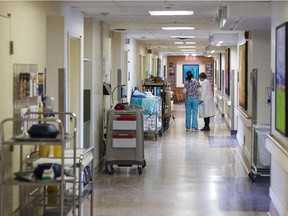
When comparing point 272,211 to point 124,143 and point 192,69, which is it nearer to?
point 124,143

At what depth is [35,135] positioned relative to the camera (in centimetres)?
451

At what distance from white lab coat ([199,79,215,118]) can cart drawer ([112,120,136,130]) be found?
6791mm

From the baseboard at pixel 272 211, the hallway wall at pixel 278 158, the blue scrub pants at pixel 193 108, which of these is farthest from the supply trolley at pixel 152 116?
Result: the baseboard at pixel 272 211

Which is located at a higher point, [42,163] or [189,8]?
[189,8]

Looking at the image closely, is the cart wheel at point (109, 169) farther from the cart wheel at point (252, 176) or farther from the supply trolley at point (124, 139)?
the cart wheel at point (252, 176)

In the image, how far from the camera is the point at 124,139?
28.3 feet

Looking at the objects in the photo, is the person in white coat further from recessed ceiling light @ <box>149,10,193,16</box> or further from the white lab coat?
recessed ceiling light @ <box>149,10,193,16</box>

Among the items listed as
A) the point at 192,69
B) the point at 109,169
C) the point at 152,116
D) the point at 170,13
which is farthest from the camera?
the point at 192,69

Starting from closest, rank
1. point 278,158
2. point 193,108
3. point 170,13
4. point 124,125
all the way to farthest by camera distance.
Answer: point 278,158 < point 170,13 < point 124,125 < point 193,108

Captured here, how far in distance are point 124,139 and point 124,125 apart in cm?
21

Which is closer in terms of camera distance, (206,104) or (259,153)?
(259,153)

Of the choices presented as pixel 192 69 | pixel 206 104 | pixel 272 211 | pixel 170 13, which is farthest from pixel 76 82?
pixel 192 69

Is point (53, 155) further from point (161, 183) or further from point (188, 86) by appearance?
point (188, 86)

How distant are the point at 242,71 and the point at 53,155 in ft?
19.8
